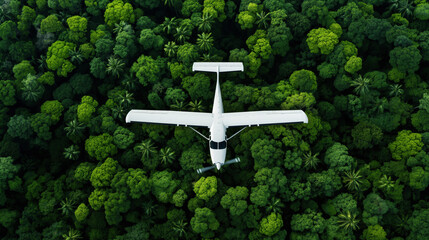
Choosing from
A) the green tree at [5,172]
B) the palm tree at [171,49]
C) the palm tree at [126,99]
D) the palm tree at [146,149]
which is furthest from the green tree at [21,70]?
the palm tree at [146,149]

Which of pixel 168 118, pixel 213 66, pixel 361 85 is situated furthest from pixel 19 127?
pixel 361 85

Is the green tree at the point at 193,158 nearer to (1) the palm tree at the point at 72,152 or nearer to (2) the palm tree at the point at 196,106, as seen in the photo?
(2) the palm tree at the point at 196,106

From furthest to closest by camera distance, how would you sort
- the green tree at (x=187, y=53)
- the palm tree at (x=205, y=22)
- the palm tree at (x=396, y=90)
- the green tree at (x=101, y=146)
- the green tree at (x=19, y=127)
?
the palm tree at (x=205, y=22), the green tree at (x=187, y=53), the green tree at (x=19, y=127), the palm tree at (x=396, y=90), the green tree at (x=101, y=146)

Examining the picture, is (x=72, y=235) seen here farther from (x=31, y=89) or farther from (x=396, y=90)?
(x=396, y=90)

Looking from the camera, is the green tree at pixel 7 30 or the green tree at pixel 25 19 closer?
the green tree at pixel 7 30

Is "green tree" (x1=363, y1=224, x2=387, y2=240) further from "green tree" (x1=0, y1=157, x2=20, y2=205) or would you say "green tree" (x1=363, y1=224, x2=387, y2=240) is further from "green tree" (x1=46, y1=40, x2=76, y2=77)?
"green tree" (x1=0, y1=157, x2=20, y2=205)

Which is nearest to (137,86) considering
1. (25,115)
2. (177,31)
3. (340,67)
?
(177,31)

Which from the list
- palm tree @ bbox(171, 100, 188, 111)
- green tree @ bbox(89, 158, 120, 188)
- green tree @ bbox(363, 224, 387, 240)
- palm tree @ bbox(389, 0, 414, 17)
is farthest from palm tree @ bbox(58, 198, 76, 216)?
palm tree @ bbox(389, 0, 414, 17)

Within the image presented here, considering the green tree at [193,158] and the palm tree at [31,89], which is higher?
the palm tree at [31,89]
